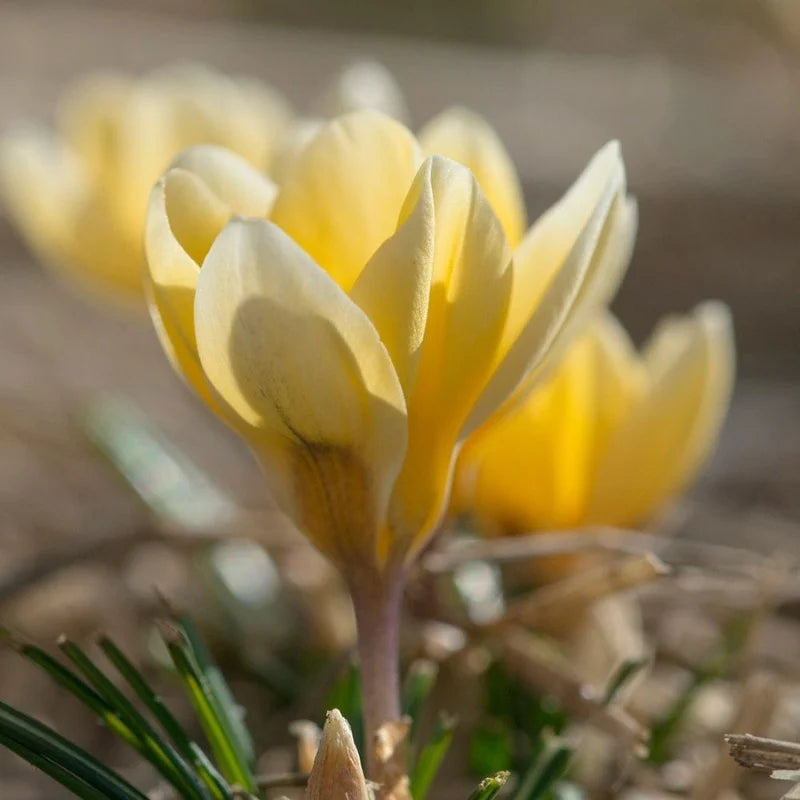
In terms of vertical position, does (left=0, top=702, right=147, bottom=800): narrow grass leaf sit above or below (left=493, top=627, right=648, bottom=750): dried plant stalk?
above

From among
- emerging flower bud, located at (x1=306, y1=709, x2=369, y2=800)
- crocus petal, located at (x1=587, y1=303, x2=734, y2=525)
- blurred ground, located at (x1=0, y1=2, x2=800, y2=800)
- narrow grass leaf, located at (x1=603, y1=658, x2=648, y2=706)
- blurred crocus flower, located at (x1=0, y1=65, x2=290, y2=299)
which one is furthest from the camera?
blurred ground, located at (x1=0, y1=2, x2=800, y2=800)

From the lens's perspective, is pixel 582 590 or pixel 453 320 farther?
pixel 582 590

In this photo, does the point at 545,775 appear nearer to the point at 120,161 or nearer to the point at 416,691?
the point at 416,691

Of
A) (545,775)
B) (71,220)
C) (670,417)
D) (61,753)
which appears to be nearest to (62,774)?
(61,753)

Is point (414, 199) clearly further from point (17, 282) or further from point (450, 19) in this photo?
point (450, 19)

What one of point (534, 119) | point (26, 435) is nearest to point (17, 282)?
point (26, 435)

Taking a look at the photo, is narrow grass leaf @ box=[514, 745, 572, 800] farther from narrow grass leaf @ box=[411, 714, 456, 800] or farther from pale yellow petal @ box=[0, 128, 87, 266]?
pale yellow petal @ box=[0, 128, 87, 266]

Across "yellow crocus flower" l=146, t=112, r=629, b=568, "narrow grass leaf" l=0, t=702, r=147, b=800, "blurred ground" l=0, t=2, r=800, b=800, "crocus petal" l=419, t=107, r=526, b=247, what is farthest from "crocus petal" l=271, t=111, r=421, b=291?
"blurred ground" l=0, t=2, r=800, b=800

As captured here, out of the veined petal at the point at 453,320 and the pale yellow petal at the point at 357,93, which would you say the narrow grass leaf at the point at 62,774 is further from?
the pale yellow petal at the point at 357,93
